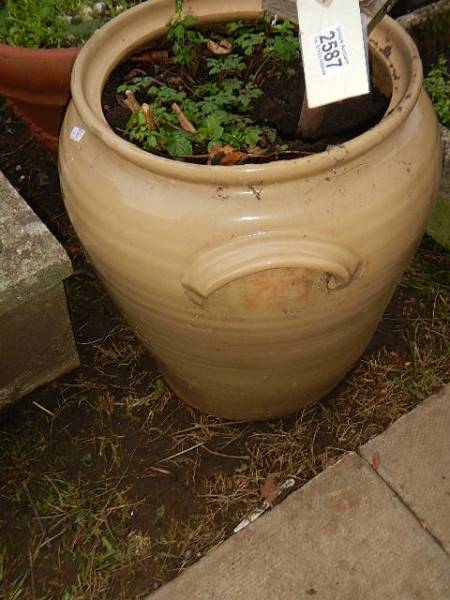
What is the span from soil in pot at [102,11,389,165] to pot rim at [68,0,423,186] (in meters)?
0.06

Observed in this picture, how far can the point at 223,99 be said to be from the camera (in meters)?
1.61

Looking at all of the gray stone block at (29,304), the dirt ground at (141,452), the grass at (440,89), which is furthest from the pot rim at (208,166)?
the dirt ground at (141,452)

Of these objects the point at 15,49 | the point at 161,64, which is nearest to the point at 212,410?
the point at 161,64

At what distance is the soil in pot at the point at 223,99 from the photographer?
4.87 ft

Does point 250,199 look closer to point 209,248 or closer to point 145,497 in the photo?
point 209,248

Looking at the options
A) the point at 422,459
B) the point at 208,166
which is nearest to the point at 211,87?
the point at 208,166

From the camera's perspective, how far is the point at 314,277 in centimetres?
133

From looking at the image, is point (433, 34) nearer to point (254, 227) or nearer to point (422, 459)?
point (422, 459)

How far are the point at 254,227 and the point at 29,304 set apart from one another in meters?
0.81

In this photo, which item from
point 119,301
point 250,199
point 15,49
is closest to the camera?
point 250,199

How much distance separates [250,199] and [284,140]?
371 mm

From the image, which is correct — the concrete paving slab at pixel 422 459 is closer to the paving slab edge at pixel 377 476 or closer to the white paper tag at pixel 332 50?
the paving slab edge at pixel 377 476

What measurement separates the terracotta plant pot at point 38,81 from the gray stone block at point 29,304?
1.55 feet

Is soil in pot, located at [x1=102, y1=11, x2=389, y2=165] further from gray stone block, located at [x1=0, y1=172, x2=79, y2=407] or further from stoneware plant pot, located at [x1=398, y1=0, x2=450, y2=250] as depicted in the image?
stoneware plant pot, located at [x1=398, y1=0, x2=450, y2=250]
